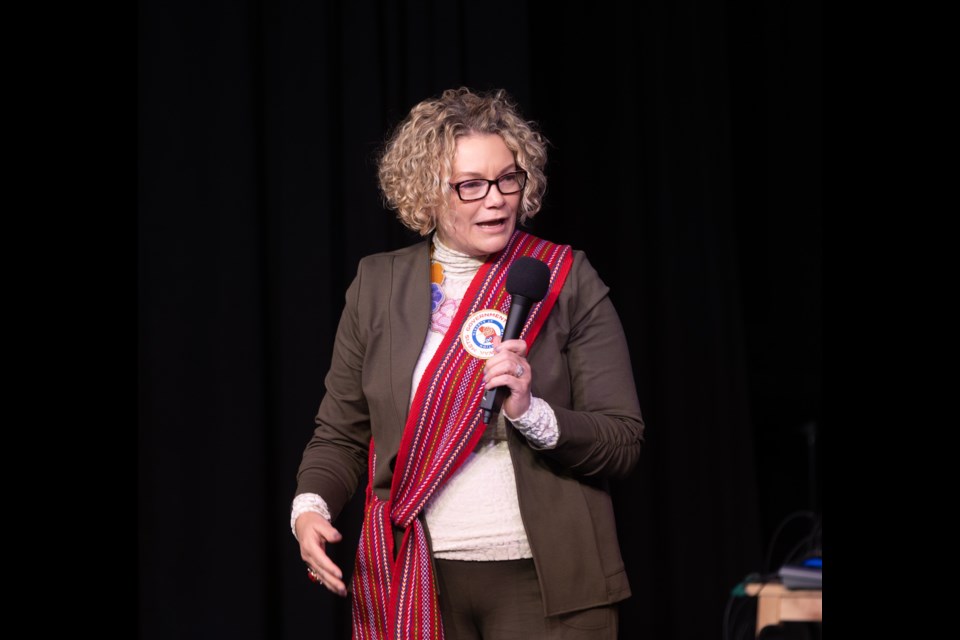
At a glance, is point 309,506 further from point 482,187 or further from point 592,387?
point 482,187

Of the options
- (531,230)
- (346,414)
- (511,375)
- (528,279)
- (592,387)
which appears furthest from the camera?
(531,230)

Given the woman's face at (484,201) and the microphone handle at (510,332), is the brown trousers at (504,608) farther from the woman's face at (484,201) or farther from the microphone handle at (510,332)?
the woman's face at (484,201)

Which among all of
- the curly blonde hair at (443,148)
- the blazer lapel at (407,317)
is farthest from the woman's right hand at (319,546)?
the curly blonde hair at (443,148)

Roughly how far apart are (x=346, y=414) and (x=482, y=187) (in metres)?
0.49

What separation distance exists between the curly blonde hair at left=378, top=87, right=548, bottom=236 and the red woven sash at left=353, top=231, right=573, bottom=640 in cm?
20

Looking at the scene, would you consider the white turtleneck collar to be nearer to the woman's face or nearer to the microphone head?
the woman's face

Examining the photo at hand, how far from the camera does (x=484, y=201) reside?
1875 millimetres

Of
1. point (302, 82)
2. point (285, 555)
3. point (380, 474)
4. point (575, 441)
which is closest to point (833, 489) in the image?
point (575, 441)

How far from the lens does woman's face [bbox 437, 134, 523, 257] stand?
1.87 m

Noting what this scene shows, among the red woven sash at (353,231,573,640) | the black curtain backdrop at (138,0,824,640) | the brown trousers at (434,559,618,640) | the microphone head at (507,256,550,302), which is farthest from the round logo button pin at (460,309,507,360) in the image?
the black curtain backdrop at (138,0,824,640)

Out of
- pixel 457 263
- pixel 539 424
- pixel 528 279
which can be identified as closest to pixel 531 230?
pixel 457 263

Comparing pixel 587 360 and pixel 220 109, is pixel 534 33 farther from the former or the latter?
pixel 587 360

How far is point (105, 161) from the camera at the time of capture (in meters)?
2.61

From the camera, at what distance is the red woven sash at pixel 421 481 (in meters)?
1.75
